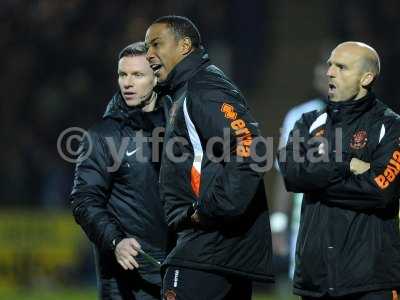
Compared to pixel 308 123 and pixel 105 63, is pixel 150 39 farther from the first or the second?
pixel 105 63

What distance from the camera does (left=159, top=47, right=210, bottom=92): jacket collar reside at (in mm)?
5117

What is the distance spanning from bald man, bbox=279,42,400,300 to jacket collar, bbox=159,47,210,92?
794mm

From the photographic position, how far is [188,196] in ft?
16.7

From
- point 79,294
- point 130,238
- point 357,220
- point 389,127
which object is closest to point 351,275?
point 357,220

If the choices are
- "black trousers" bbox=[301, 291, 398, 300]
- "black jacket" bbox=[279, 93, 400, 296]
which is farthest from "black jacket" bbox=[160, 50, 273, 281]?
"black trousers" bbox=[301, 291, 398, 300]

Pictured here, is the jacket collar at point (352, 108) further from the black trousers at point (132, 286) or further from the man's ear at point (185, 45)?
the black trousers at point (132, 286)

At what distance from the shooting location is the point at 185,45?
17.1 feet

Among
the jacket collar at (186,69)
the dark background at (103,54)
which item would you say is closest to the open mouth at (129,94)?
the jacket collar at (186,69)

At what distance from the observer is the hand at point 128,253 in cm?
547

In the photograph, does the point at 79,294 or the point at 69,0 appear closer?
the point at 79,294

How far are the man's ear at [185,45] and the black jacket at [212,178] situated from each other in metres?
0.04

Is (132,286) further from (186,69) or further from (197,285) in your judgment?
(186,69)

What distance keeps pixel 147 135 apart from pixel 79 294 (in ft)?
20.3

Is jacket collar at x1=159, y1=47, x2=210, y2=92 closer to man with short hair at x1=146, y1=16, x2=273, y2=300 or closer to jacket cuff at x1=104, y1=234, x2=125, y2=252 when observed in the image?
man with short hair at x1=146, y1=16, x2=273, y2=300
